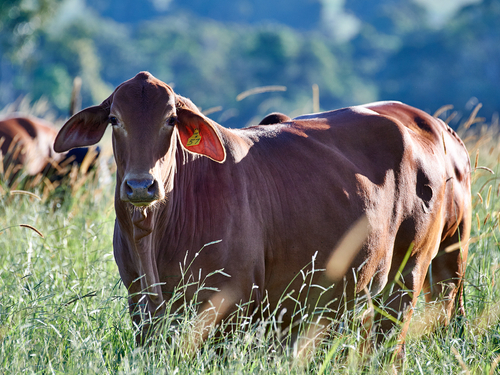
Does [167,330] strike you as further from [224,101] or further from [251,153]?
[224,101]

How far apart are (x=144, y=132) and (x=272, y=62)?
64.4 meters

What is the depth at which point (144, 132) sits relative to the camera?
282 cm

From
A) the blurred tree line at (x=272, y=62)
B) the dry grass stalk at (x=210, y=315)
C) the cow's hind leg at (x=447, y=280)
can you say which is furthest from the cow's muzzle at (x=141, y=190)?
the blurred tree line at (x=272, y=62)

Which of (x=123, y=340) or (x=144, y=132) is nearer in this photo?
(x=144, y=132)

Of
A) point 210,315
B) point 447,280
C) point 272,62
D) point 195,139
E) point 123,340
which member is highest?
point 272,62

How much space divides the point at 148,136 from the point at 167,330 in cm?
95

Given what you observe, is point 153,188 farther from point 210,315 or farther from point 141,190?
point 210,315

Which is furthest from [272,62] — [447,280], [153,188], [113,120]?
[153,188]

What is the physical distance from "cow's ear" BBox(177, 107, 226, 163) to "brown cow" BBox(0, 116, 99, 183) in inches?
139

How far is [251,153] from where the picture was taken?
3363 millimetres

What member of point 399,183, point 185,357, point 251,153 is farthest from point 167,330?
point 399,183

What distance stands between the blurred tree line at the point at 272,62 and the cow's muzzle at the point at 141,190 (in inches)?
1158

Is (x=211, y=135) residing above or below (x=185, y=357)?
above

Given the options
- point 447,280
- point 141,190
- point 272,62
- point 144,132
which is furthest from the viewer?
point 272,62
